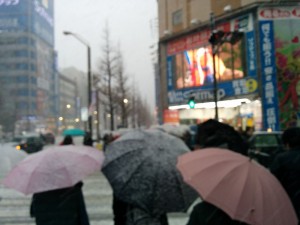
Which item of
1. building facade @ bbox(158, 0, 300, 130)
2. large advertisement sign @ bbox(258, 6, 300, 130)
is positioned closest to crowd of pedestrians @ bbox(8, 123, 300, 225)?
building facade @ bbox(158, 0, 300, 130)

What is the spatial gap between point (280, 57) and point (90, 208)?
68.4ft

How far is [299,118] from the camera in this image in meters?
27.7

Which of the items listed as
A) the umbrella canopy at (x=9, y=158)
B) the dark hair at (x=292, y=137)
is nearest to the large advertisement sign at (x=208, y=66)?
the umbrella canopy at (x=9, y=158)

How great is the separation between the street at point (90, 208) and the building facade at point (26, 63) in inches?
2973

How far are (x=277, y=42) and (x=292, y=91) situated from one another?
124 inches

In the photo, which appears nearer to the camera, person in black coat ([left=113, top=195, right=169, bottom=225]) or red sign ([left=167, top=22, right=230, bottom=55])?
person in black coat ([left=113, top=195, right=169, bottom=225])

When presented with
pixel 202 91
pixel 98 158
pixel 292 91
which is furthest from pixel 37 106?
pixel 98 158

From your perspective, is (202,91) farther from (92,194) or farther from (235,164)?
(235,164)

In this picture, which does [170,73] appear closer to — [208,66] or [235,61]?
[208,66]

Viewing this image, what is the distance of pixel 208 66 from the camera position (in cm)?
3253

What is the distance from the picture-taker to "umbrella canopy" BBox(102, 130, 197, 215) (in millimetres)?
4309

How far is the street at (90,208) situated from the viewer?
8.95 m

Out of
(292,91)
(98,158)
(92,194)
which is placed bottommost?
(92,194)

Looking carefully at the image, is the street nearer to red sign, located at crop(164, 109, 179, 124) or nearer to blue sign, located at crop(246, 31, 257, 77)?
blue sign, located at crop(246, 31, 257, 77)
